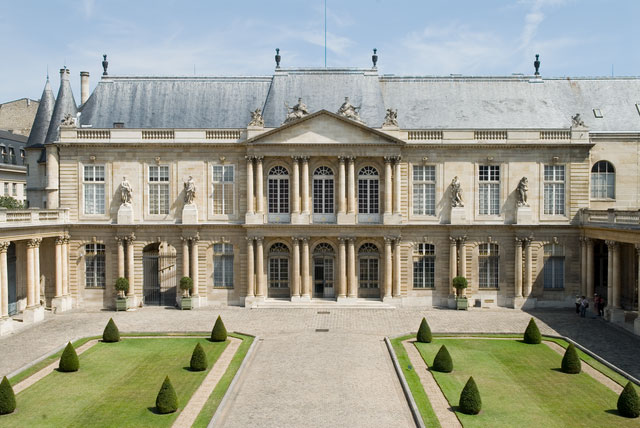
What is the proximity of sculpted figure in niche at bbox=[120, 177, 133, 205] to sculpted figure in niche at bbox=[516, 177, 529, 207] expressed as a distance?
2705cm

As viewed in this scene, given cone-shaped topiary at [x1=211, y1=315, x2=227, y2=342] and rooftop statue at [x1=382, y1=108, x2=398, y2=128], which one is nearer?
cone-shaped topiary at [x1=211, y1=315, x2=227, y2=342]

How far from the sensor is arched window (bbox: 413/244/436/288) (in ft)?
141

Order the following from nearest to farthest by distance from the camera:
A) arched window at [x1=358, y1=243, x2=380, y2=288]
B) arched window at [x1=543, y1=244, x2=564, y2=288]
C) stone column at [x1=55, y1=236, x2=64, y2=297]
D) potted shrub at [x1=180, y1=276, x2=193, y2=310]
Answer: stone column at [x1=55, y1=236, x2=64, y2=297] → potted shrub at [x1=180, y1=276, x2=193, y2=310] → arched window at [x1=543, y1=244, x2=564, y2=288] → arched window at [x1=358, y1=243, x2=380, y2=288]

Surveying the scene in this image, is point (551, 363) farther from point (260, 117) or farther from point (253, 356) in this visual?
point (260, 117)

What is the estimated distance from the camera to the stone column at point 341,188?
4186 centimetres

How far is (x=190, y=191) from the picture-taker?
42.0m

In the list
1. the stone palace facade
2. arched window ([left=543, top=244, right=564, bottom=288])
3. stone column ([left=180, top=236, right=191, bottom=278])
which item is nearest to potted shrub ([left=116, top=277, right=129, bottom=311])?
the stone palace facade

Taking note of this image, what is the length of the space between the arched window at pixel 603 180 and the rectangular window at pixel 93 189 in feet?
116

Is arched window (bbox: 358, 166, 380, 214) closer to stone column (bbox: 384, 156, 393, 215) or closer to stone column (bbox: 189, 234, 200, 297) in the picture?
stone column (bbox: 384, 156, 393, 215)

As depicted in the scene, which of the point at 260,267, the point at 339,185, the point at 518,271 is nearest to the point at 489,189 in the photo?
the point at 518,271

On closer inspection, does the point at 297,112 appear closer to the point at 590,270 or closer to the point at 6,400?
the point at 590,270

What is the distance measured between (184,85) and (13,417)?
101 feet

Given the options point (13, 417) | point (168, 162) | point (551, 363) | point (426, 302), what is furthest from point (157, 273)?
point (551, 363)

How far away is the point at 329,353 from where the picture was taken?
29.3m
